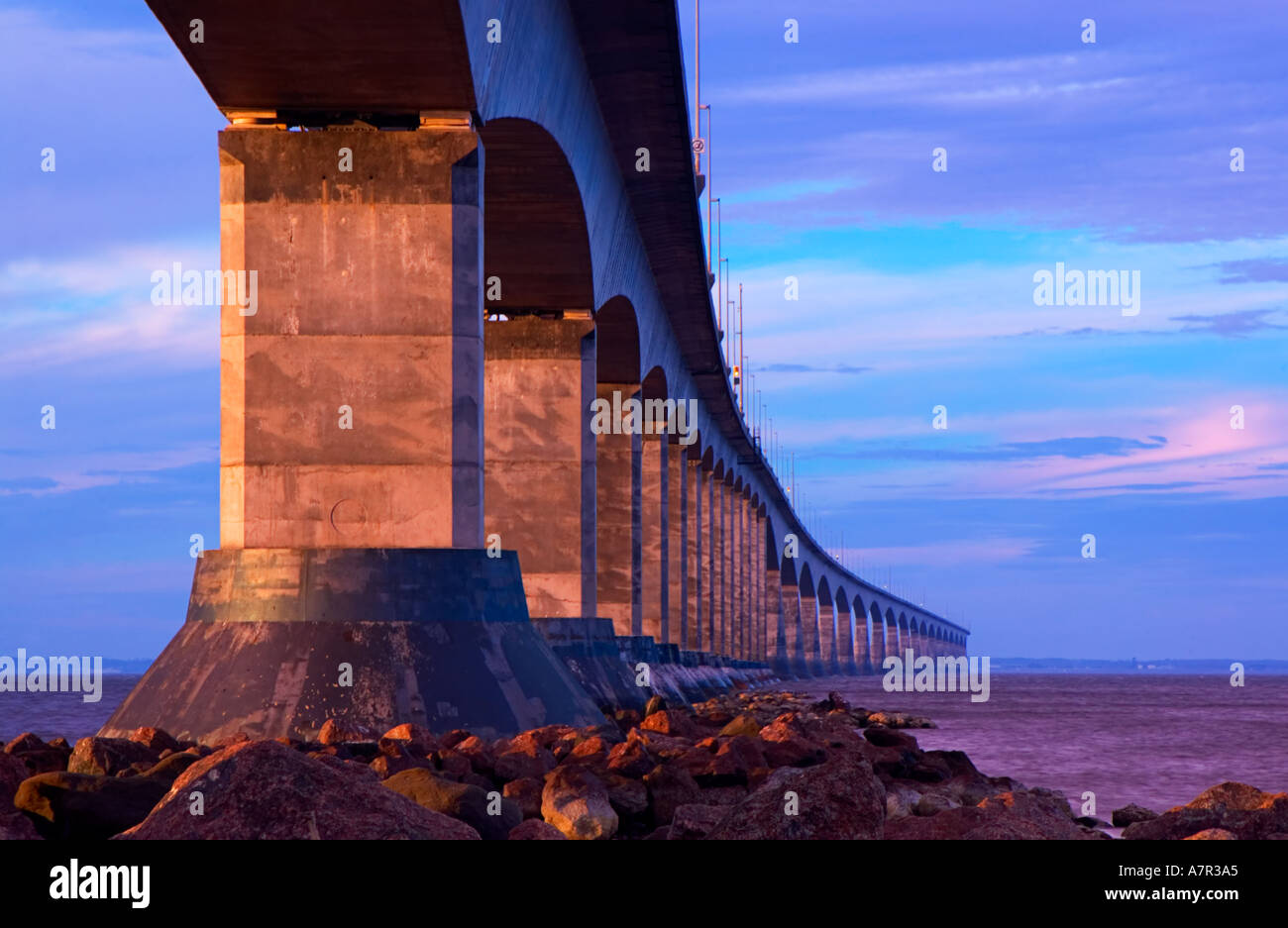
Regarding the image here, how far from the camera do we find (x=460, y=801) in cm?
787

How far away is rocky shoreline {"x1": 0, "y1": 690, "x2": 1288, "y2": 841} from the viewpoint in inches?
259

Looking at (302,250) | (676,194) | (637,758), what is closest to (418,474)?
(302,250)

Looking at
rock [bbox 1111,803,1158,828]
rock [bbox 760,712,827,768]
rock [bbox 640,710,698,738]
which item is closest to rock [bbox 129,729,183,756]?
rock [bbox 760,712,827,768]

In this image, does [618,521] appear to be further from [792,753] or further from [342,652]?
[342,652]

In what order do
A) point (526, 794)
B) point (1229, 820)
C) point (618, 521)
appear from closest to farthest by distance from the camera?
point (1229, 820) < point (526, 794) < point (618, 521)

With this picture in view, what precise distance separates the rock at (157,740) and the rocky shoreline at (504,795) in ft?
0.05

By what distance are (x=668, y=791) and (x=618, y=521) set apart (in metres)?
22.8

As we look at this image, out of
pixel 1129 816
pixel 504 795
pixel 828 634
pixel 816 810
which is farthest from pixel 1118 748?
pixel 828 634

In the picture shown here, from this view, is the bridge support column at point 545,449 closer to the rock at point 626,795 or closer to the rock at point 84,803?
the rock at point 626,795

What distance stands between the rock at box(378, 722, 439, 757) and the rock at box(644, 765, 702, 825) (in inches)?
68.6

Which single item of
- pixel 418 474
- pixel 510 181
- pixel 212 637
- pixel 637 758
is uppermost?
pixel 510 181
